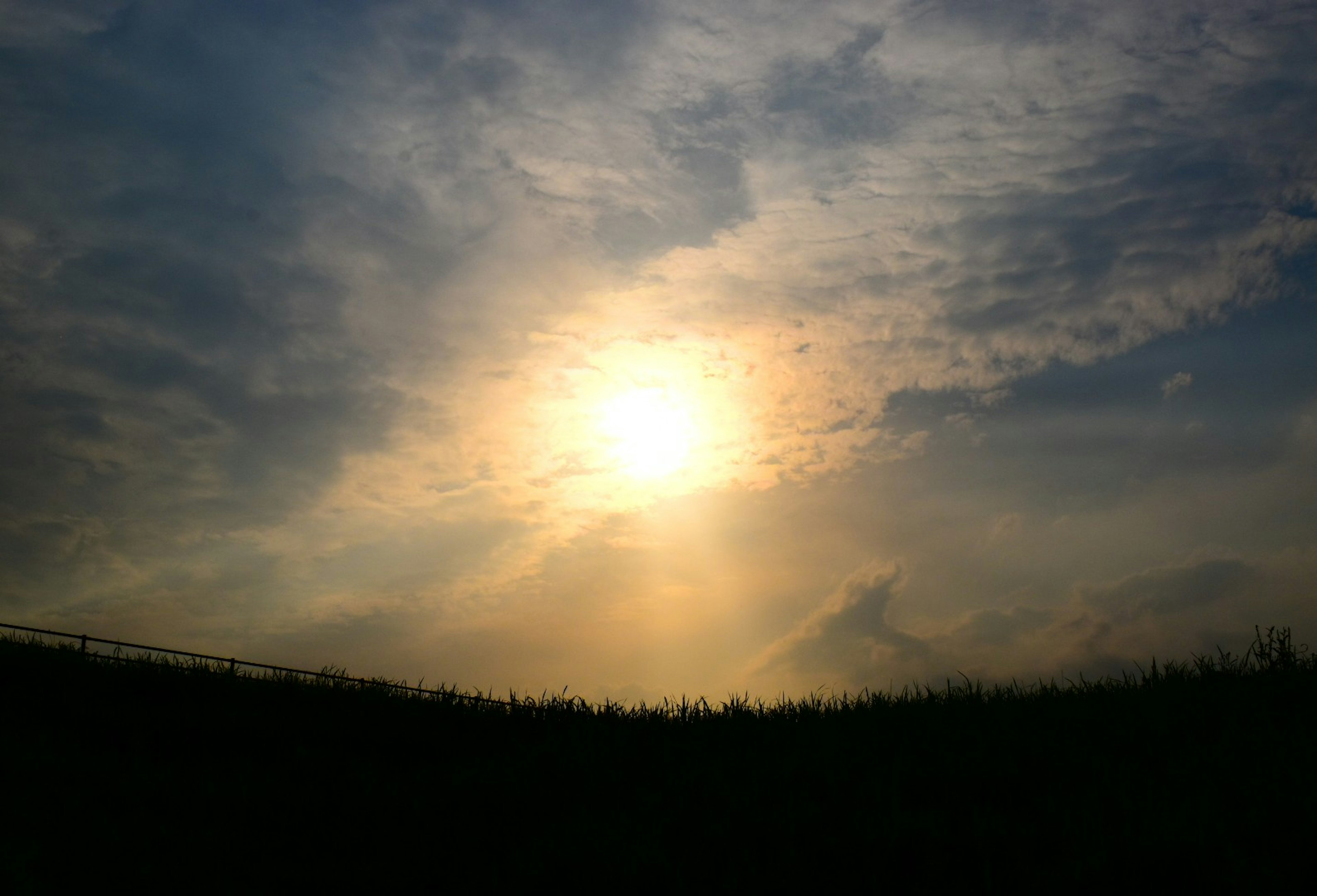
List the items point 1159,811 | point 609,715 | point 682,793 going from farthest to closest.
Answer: point 609,715 < point 682,793 < point 1159,811

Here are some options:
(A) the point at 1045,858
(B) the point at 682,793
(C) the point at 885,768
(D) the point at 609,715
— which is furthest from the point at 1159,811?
(D) the point at 609,715

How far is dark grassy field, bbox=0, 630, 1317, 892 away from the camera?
834 cm

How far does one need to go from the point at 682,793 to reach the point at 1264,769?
6350 millimetres

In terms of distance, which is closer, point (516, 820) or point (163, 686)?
point (516, 820)

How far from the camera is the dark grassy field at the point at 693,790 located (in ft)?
27.3

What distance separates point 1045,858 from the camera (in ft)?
26.9

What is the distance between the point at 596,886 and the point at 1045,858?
13.8 ft

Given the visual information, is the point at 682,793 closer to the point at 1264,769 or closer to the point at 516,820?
the point at 516,820

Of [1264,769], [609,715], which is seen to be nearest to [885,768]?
[1264,769]

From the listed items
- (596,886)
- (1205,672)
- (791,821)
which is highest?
(1205,672)

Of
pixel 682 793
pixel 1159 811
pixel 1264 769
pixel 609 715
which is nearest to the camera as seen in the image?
pixel 1159 811

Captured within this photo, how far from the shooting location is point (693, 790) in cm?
1052

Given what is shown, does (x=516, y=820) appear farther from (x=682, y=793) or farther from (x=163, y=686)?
(x=163, y=686)

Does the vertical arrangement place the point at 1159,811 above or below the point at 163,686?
below
